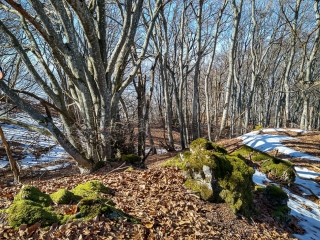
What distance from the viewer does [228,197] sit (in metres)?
3.86

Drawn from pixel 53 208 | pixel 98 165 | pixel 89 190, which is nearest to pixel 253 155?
pixel 98 165

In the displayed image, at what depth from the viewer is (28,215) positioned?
236 centimetres

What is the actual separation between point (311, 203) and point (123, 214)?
553cm

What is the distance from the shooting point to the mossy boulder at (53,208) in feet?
7.68

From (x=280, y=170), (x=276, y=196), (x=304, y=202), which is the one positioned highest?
(x=280, y=170)

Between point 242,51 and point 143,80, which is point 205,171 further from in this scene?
point 242,51

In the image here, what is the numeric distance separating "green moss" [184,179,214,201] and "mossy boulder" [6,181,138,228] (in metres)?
1.51

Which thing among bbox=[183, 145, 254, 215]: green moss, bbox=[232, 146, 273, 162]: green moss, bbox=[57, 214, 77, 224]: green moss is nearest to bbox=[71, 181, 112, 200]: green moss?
bbox=[57, 214, 77, 224]: green moss

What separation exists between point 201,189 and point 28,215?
8.50 feet

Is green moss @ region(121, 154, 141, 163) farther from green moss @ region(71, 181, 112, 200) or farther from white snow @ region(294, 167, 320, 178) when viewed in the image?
white snow @ region(294, 167, 320, 178)

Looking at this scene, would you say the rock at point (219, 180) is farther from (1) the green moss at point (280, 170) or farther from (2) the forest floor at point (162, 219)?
(1) the green moss at point (280, 170)

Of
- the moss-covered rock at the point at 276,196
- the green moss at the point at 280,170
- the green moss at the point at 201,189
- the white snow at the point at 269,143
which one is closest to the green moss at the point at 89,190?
the green moss at the point at 201,189

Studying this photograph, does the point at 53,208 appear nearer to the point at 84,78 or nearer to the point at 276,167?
the point at 84,78

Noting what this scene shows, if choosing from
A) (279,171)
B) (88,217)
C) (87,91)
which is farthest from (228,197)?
(87,91)
